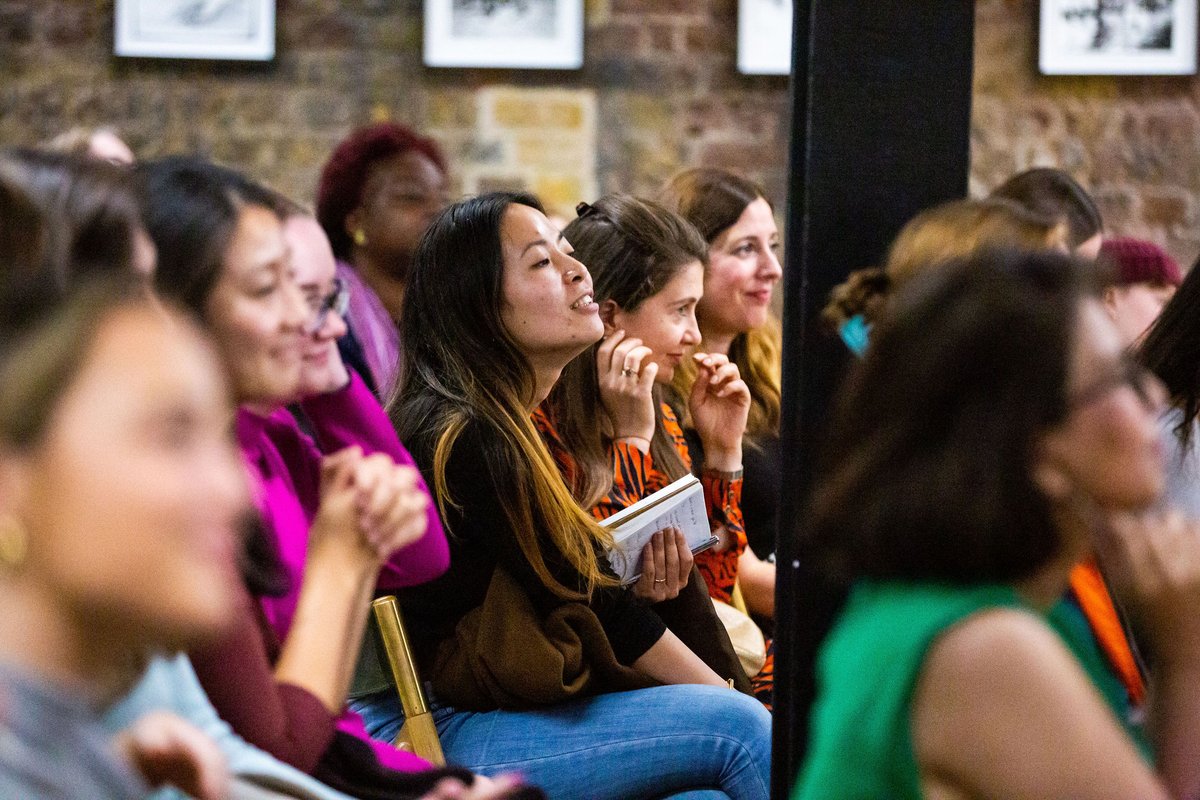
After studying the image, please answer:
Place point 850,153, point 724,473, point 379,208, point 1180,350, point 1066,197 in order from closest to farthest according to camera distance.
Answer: point 850,153, point 1180,350, point 1066,197, point 724,473, point 379,208

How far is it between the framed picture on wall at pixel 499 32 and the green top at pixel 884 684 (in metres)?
4.67

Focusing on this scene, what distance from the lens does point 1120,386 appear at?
47.1 inches

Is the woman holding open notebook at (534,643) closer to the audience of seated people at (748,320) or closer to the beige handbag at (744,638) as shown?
the beige handbag at (744,638)

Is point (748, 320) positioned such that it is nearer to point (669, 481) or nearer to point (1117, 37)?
point (669, 481)

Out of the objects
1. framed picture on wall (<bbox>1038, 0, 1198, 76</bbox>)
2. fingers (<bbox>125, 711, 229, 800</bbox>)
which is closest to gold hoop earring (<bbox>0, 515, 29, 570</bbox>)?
fingers (<bbox>125, 711, 229, 800</bbox>)

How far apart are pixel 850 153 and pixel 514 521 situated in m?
0.79

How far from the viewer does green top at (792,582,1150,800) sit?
1.14m

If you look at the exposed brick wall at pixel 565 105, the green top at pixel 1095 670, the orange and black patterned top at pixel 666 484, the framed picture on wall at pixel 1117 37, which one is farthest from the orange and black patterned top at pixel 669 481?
the framed picture on wall at pixel 1117 37

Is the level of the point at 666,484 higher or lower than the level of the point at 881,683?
lower

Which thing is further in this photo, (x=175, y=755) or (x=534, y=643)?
(x=534, y=643)

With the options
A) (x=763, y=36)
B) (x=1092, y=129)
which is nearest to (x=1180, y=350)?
(x=763, y=36)

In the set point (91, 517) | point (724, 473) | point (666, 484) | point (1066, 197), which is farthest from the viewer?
point (724, 473)

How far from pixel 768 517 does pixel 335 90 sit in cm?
322

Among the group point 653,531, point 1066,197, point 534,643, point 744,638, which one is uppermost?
point 1066,197
